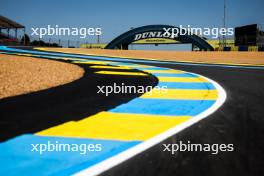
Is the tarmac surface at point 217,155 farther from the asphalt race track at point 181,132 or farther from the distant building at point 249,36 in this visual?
the distant building at point 249,36

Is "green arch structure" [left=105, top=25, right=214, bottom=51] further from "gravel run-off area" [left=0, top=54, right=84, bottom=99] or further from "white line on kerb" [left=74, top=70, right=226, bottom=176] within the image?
"white line on kerb" [left=74, top=70, right=226, bottom=176]

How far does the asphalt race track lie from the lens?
2.34 m

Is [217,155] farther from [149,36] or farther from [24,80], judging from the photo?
[149,36]

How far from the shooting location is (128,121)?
3805 mm

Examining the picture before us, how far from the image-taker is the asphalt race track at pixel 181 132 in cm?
234

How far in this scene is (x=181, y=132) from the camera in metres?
3.29

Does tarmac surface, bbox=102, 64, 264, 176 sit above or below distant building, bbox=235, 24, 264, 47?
below

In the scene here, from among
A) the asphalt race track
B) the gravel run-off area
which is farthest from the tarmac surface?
the gravel run-off area

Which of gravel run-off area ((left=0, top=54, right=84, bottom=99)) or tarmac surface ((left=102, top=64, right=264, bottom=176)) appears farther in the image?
gravel run-off area ((left=0, top=54, right=84, bottom=99))

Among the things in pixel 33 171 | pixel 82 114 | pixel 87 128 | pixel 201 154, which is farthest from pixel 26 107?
pixel 201 154

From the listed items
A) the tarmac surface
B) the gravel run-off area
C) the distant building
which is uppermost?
the distant building

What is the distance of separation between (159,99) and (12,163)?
10.9 ft

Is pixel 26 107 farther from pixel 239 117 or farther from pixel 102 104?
pixel 239 117

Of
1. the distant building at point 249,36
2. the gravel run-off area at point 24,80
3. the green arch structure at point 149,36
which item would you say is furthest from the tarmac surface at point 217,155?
the green arch structure at point 149,36
